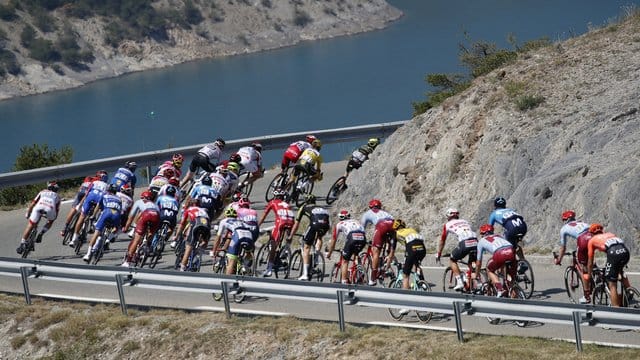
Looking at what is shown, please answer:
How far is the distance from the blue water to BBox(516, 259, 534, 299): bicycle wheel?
37075 mm

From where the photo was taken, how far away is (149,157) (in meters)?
33.9

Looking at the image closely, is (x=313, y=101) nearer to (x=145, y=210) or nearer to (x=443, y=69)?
(x=443, y=69)

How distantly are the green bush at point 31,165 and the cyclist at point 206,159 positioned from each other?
7.50 metres

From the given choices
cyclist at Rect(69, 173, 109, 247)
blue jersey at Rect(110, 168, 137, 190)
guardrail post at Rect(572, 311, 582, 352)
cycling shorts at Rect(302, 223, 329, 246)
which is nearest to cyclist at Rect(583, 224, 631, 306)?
guardrail post at Rect(572, 311, 582, 352)

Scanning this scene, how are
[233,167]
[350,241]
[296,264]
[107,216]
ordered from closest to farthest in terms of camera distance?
[350,241] < [296,264] < [107,216] < [233,167]

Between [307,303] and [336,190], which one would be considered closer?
[307,303]

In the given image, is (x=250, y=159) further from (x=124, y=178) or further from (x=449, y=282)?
(x=449, y=282)

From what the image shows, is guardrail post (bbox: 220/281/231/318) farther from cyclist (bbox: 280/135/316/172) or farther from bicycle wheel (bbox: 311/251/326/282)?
cyclist (bbox: 280/135/316/172)

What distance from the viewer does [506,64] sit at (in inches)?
1187

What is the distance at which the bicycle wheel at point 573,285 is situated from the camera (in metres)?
18.8

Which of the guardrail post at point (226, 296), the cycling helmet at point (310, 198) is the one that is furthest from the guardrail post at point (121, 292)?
the cycling helmet at point (310, 198)

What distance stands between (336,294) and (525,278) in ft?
11.1

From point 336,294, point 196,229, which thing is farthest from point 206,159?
point 336,294

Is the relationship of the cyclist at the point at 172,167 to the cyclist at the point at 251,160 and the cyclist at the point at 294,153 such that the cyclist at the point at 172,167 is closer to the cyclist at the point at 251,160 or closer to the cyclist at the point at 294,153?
the cyclist at the point at 251,160
